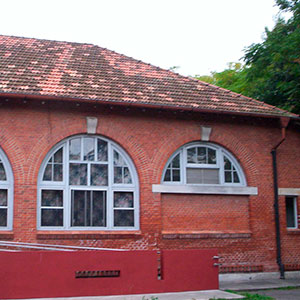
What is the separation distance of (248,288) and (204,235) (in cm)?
231

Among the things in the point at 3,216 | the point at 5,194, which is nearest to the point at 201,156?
the point at 5,194

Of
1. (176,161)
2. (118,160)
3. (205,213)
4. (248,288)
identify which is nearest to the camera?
(248,288)

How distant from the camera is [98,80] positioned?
666 inches

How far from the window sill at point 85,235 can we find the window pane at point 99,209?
1.33ft

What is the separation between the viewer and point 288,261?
56.3ft

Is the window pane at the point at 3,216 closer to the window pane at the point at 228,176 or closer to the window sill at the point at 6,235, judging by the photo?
the window sill at the point at 6,235

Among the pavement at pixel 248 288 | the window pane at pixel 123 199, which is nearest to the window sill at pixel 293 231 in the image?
the pavement at pixel 248 288

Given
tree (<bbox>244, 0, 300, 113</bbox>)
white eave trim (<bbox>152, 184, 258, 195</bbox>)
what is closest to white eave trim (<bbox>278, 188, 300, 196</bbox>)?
white eave trim (<bbox>152, 184, 258, 195</bbox>)

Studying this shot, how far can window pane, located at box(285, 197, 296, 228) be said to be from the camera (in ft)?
58.4

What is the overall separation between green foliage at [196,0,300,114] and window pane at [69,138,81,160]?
865 centimetres

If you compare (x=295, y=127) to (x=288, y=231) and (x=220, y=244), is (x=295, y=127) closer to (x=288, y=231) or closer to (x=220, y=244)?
(x=288, y=231)

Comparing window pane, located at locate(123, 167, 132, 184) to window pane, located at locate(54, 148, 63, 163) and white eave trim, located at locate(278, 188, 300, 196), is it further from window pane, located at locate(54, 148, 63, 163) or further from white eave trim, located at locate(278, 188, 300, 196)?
white eave trim, located at locate(278, 188, 300, 196)

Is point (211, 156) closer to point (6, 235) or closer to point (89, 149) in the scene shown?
point (89, 149)

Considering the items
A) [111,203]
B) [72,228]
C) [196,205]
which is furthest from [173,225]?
[72,228]
